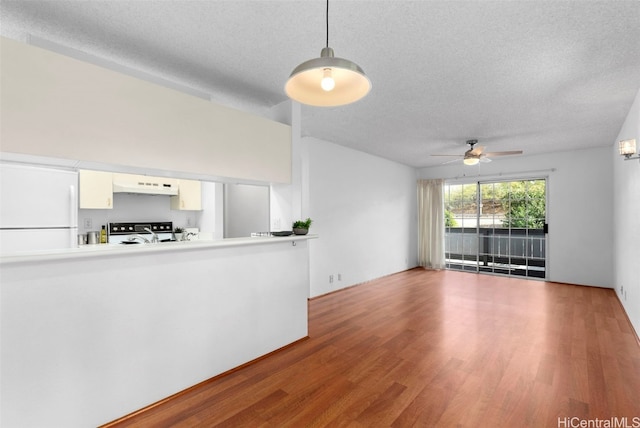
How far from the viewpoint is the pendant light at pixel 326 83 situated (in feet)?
4.57

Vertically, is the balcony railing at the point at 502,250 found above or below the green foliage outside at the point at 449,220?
below

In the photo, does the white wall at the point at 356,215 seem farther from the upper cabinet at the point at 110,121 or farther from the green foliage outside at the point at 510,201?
the upper cabinet at the point at 110,121

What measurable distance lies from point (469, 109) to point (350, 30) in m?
2.23

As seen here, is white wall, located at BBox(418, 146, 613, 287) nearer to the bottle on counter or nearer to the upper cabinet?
the upper cabinet

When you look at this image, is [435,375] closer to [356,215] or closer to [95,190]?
[356,215]

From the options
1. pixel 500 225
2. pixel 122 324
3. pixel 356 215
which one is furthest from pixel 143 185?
pixel 500 225

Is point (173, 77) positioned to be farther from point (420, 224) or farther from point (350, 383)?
point (420, 224)

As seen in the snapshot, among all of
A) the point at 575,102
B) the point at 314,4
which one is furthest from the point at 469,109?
the point at 314,4

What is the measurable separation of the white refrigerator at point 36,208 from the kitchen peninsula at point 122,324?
1278 mm

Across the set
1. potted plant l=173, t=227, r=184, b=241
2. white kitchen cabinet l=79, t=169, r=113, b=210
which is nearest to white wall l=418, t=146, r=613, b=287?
potted plant l=173, t=227, r=184, b=241

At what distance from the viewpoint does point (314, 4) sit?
5.99 feet

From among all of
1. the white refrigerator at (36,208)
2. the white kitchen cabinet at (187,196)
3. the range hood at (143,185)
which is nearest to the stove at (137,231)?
the white kitchen cabinet at (187,196)

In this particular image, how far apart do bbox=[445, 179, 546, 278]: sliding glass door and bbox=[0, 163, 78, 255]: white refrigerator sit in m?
7.34

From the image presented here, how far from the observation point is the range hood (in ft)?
13.2
